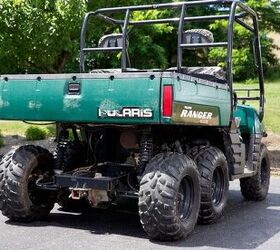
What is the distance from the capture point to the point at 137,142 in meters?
7.16

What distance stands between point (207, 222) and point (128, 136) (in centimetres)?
130

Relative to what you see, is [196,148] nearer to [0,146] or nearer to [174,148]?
[174,148]

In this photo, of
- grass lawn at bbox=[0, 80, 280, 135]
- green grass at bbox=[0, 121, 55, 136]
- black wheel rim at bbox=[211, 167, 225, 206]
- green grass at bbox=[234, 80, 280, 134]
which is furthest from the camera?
green grass at bbox=[234, 80, 280, 134]

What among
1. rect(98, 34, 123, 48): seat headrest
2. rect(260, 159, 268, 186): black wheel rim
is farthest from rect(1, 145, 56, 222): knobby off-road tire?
rect(260, 159, 268, 186): black wheel rim

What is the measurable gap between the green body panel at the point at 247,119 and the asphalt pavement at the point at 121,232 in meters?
1.15

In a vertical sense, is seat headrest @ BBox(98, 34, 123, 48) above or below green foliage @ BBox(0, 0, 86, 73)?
below

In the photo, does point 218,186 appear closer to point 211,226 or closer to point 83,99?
point 211,226

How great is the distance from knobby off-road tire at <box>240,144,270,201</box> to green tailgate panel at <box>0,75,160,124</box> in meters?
3.31

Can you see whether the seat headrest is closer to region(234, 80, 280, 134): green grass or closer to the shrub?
region(234, 80, 280, 134): green grass

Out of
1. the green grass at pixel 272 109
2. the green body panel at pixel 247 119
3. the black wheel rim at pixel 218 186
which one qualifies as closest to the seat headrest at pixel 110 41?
the green body panel at pixel 247 119

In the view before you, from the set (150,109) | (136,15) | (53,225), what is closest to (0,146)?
(136,15)

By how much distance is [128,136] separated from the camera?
7.18 m

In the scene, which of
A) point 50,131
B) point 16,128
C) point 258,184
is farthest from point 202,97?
point 16,128

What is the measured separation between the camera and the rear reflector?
600 centimetres
